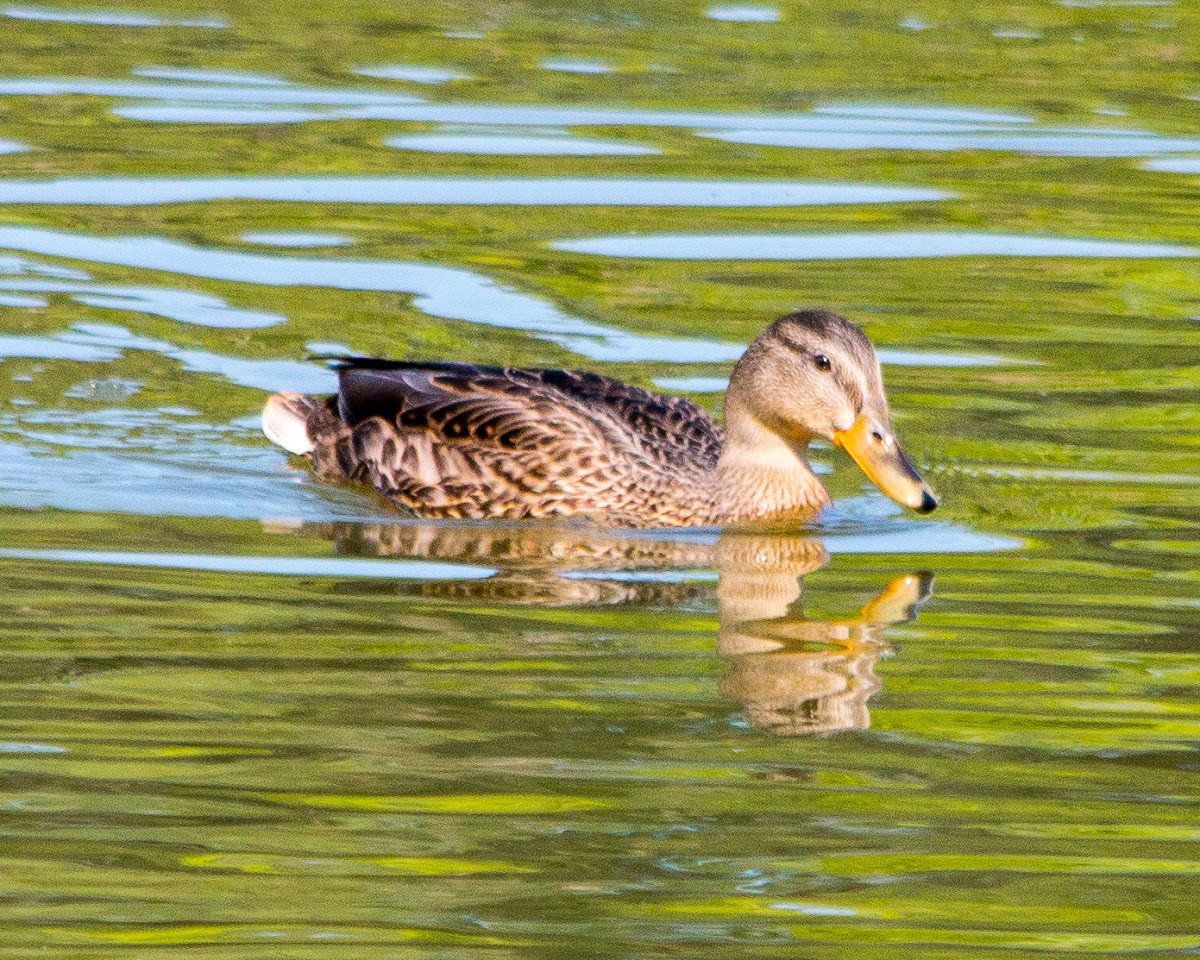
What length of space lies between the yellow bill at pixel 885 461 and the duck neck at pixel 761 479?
408mm

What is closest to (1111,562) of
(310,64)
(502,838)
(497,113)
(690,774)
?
(690,774)

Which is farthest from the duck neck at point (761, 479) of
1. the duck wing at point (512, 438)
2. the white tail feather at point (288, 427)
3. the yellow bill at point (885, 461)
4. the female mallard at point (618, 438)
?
the white tail feather at point (288, 427)

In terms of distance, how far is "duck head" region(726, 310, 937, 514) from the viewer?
9453 mm

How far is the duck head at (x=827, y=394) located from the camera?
9.45 meters

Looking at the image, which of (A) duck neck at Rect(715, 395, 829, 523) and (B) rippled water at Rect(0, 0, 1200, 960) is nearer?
(B) rippled water at Rect(0, 0, 1200, 960)

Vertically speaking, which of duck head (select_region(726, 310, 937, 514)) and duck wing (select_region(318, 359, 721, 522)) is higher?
duck head (select_region(726, 310, 937, 514))

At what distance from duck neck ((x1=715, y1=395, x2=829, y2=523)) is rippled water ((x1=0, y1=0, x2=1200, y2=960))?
0.20m

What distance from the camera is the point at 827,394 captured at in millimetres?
9695

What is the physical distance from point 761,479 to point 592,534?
753mm

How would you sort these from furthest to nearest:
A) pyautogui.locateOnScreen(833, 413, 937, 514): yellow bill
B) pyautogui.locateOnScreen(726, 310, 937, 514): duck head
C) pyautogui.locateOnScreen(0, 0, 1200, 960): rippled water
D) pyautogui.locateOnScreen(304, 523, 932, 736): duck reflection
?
pyautogui.locateOnScreen(726, 310, 937, 514): duck head < pyautogui.locateOnScreen(833, 413, 937, 514): yellow bill < pyautogui.locateOnScreen(304, 523, 932, 736): duck reflection < pyautogui.locateOnScreen(0, 0, 1200, 960): rippled water

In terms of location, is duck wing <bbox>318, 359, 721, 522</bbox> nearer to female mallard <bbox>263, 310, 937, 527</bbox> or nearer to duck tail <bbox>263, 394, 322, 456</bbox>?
female mallard <bbox>263, 310, 937, 527</bbox>

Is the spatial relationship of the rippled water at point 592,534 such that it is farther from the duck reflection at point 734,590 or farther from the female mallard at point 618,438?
the female mallard at point 618,438

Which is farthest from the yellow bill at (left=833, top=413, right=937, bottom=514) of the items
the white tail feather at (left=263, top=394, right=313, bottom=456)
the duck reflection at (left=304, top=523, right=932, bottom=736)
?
the white tail feather at (left=263, top=394, right=313, bottom=456)

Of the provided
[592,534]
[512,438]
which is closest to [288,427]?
[512,438]
